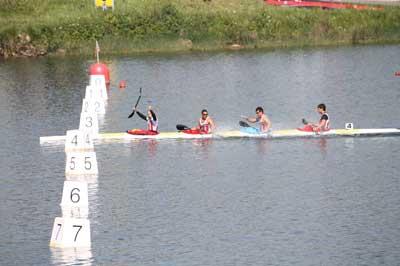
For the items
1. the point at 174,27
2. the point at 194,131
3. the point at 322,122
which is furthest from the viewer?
the point at 174,27

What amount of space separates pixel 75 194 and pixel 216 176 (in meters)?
7.79

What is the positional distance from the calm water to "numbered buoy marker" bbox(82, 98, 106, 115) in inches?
28.6

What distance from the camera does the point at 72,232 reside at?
35281mm

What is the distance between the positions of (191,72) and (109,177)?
30372 mm

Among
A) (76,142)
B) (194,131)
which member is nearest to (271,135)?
(194,131)

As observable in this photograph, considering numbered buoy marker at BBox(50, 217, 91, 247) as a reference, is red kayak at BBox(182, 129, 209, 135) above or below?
above

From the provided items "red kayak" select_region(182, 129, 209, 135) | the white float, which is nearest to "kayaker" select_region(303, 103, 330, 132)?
"red kayak" select_region(182, 129, 209, 135)

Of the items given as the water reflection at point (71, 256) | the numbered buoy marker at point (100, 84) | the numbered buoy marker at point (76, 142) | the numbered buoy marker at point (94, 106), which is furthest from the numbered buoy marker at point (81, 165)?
the numbered buoy marker at point (100, 84)

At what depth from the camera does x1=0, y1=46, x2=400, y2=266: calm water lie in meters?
36.3

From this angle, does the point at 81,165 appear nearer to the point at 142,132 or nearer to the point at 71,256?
the point at 142,132

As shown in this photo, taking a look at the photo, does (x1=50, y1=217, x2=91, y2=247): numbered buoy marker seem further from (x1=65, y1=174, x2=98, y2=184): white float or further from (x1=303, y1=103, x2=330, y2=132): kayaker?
(x1=303, y1=103, x2=330, y2=132): kayaker

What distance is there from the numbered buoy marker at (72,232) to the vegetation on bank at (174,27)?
50083mm

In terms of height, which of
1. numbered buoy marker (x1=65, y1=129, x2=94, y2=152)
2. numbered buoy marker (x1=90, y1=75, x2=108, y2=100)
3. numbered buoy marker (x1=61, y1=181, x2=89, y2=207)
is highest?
numbered buoy marker (x1=90, y1=75, x2=108, y2=100)

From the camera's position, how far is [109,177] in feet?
152
